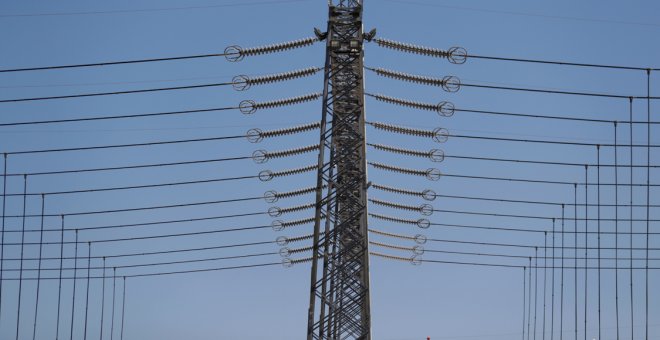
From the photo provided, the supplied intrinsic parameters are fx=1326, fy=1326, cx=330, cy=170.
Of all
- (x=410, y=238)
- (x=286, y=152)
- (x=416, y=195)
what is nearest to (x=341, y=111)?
(x=286, y=152)

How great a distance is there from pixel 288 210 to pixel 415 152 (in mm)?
7174

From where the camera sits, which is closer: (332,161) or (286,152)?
(332,161)

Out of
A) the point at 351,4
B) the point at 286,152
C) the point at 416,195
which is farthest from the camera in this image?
the point at 416,195

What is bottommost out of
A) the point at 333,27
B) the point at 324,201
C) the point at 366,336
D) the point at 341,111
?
the point at 366,336

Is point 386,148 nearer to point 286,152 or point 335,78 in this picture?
point 286,152

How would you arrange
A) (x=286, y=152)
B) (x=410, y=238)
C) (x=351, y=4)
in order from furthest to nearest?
(x=410, y=238)
(x=286, y=152)
(x=351, y=4)

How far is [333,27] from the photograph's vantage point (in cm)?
4050

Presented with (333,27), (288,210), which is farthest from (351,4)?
(288,210)

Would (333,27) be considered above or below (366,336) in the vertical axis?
above

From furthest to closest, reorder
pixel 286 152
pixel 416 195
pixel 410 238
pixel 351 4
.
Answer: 1. pixel 410 238
2. pixel 416 195
3. pixel 286 152
4. pixel 351 4

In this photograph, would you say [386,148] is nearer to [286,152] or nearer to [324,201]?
[286,152]

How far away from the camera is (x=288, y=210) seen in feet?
170

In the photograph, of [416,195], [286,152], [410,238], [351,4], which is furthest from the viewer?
[410,238]

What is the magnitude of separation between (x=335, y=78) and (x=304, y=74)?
2221 mm
